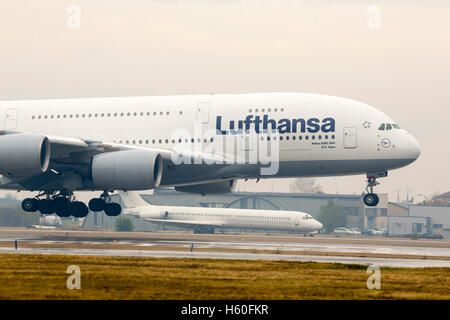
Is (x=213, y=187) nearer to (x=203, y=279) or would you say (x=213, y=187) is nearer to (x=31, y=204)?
(x=31, y=204)

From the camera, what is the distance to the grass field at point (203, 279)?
22141 millimetres

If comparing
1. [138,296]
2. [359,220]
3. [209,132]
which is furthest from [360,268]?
[359,220]

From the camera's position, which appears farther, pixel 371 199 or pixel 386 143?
pixel 371 199

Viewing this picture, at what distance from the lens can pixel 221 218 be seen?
4043 inches

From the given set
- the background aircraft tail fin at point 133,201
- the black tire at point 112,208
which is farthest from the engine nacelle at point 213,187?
the background aircraft tail fin at point 133,201

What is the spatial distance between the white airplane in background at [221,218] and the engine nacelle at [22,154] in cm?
5690

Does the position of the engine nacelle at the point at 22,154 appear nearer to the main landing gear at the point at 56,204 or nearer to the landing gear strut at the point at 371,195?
the main landing gear at the point at 56,204

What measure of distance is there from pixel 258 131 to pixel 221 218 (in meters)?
58.5

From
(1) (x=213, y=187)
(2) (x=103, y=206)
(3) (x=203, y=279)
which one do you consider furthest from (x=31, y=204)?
(3) (x=203, y=279)

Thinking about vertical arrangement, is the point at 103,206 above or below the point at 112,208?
above

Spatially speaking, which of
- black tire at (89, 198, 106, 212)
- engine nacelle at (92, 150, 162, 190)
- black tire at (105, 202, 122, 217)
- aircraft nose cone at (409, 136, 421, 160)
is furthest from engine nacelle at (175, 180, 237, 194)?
aircraft nose cone at (409, 136, 421, 160)

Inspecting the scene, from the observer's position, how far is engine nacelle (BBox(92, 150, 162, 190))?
4425 centimetres

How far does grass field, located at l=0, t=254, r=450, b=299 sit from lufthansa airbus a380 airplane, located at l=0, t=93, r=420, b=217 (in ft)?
36.7
